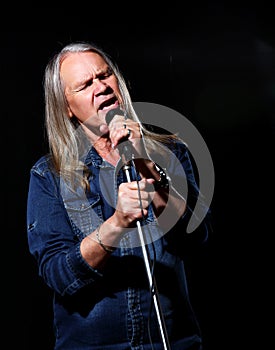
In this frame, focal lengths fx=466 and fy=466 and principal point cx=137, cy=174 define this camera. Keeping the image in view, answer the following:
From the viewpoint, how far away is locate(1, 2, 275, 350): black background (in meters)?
1.66

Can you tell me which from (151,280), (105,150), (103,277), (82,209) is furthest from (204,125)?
(151,280)

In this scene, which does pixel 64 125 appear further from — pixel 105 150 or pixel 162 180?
pixel 162 180

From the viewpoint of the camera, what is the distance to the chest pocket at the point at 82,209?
1135 mm

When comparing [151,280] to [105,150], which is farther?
[105,150]

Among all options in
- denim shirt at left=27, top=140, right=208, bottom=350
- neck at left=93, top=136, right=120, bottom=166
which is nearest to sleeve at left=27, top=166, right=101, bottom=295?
denim shirt at left=27, top=140, right=208, bottom=350

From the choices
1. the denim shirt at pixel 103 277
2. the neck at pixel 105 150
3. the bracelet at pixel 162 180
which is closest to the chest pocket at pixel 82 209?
the denim shirt at pixel 103 277

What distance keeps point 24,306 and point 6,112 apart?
0.69m

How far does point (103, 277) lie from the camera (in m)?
1.06

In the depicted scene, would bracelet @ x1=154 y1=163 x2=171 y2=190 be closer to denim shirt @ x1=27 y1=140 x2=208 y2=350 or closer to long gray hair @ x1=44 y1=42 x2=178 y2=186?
denim shirt @ x1=27 y1=140 x2=208 y2=350

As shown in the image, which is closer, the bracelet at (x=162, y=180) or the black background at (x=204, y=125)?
the bracelet at (x=162, y=180)

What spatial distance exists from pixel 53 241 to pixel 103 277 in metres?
0.14

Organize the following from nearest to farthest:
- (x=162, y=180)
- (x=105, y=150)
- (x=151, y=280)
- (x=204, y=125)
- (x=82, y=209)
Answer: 1. (x=151, y=280)
2. (x=162, y=180)
3. (x=82, y=209)
4. (x=105, y=150)
5. (x=204, y=125)

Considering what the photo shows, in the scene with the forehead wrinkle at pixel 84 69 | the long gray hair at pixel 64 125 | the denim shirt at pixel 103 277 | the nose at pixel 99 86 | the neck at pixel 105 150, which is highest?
the forehead wrinkle at pixel 84 69

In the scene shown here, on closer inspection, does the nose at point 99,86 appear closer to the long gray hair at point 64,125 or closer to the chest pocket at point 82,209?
the long gray hair at point 64,125
